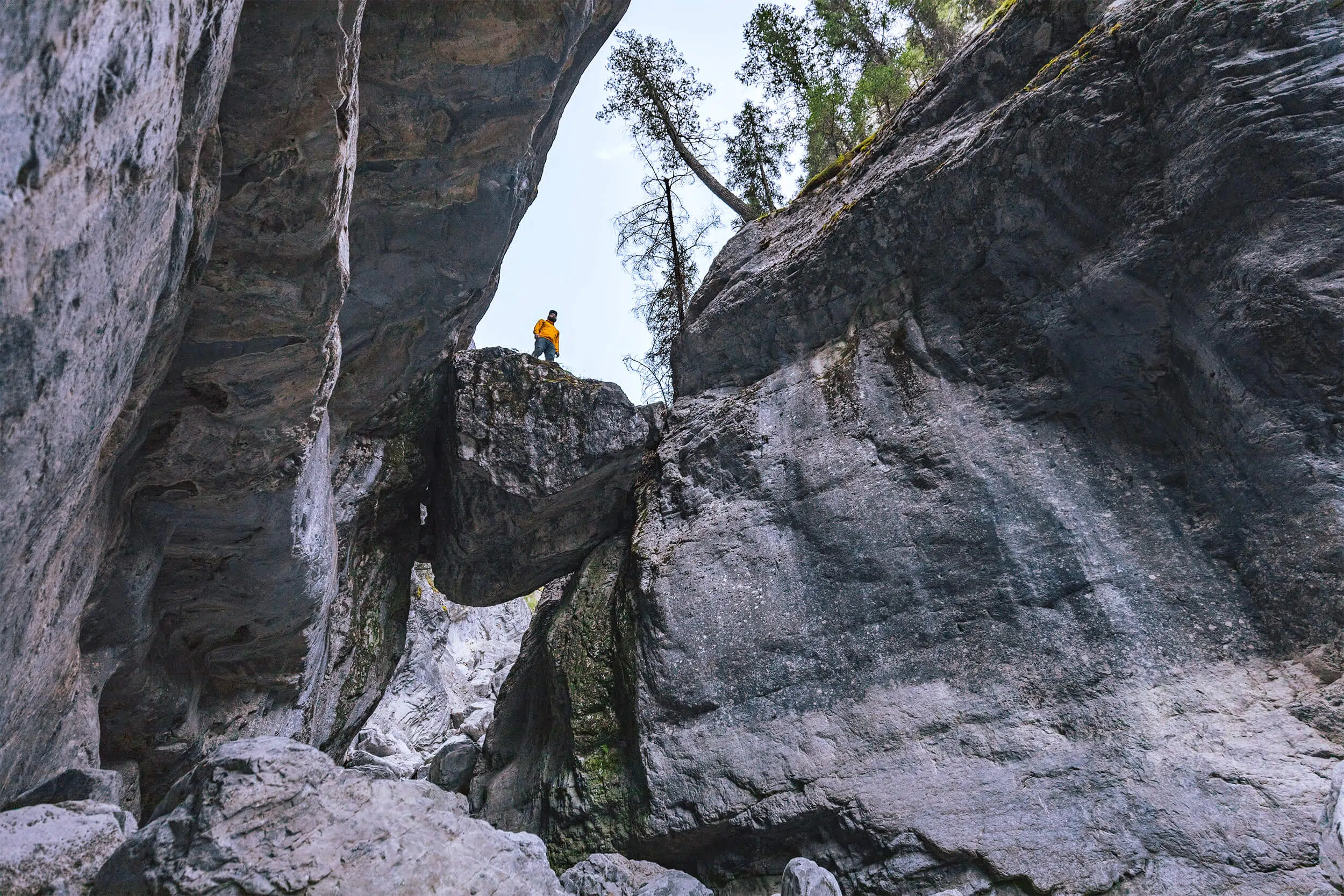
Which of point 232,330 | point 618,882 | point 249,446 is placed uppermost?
point 232,330

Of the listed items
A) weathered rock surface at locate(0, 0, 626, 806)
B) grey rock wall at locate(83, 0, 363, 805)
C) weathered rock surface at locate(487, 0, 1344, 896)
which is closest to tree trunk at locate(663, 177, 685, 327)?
weathered rock surface at locate(0, 0, 626, 806)

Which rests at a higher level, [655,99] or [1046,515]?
[655,99]

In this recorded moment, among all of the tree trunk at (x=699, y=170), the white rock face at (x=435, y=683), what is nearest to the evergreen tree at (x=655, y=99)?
the tree trunk at (x=699, y=170)

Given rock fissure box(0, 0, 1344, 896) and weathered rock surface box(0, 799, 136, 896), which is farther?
rock fissure box(0, 0, 1344, 896)

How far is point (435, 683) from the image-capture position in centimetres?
1817

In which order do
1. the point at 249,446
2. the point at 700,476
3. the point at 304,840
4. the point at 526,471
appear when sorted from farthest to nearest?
the point at 526,471 → the point at 700,476 → the point at 249,446 → the point at 304,840

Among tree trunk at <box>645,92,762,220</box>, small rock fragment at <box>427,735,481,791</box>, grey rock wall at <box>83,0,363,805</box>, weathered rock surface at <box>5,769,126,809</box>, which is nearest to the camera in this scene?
weathered rock surface at <box>5,769,126,809</box>

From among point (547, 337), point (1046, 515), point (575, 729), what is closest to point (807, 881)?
point (575, 729)

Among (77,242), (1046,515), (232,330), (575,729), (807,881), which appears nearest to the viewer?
(77,242)

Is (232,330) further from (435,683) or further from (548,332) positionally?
(435,683)

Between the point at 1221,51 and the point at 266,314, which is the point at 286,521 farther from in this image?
the point at 1221,51

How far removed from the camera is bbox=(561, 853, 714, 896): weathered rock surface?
5.36 m

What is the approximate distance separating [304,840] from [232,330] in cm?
358

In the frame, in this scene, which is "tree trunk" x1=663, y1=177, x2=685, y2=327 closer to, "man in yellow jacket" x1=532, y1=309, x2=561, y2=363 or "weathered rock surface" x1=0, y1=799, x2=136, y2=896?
"man in yellow jacket" x1=532, y1=309, x2=561, y2=363
